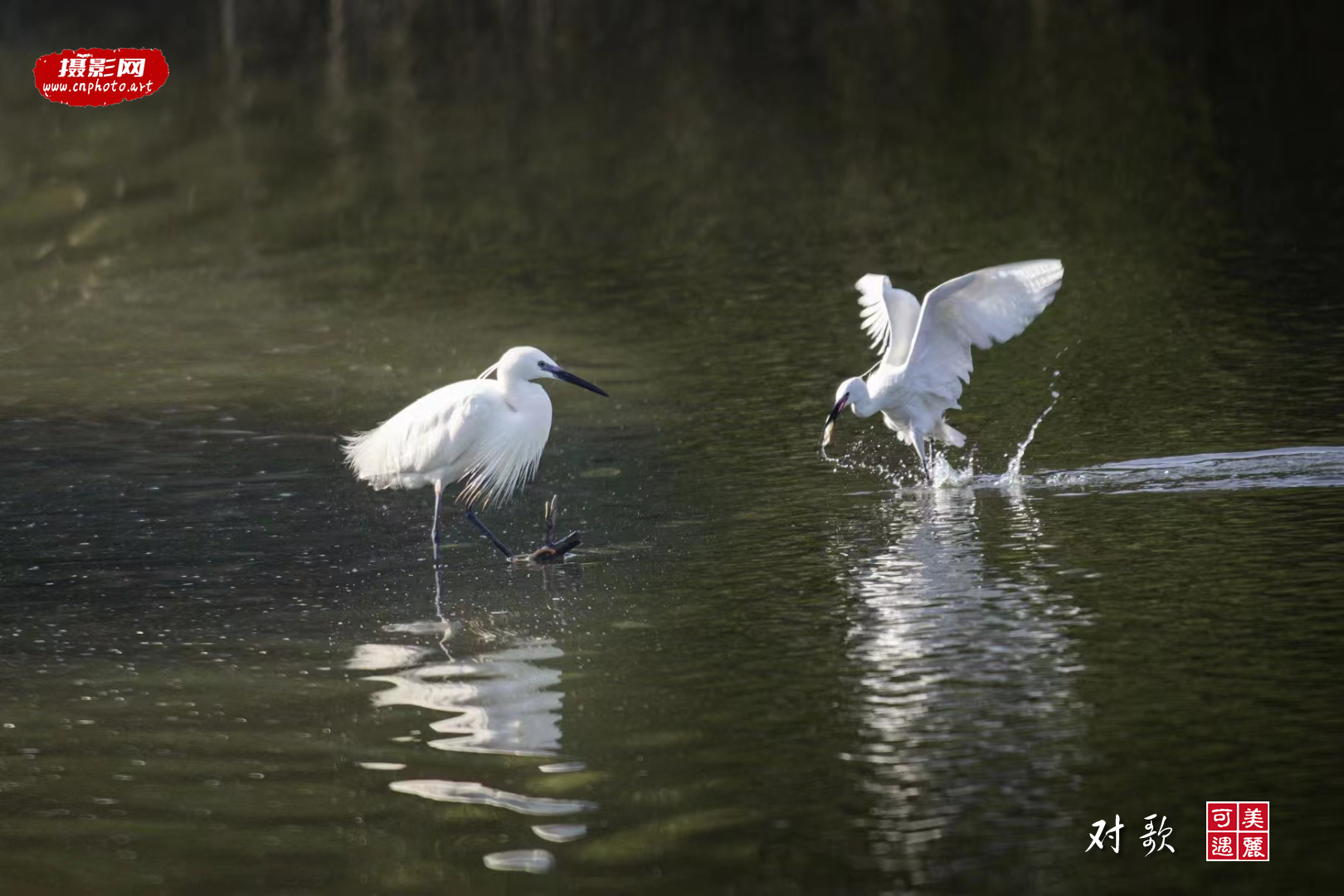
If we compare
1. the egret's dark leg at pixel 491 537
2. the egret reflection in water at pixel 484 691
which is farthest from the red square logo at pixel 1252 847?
the egret's dark leg at pixel 491 537

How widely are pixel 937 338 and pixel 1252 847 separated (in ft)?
16.5

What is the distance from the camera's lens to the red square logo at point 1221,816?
539cm

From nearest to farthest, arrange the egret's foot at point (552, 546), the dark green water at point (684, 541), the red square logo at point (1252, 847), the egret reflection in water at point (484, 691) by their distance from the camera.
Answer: the red square logo at point (1252, 847) → the dark green water at point (684, 541) → the egret reflection in water at point (484, 691) → the egret's foot at point (552, 546)

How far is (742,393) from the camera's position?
11.9m

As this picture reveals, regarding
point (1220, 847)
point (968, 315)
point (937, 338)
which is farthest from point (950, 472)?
point (1220, 847)

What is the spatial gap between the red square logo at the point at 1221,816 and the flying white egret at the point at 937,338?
4.42 meters

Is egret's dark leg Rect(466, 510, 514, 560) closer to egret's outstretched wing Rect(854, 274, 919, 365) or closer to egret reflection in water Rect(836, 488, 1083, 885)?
egret reflection in water Rect(836, 488, 1083, 885)

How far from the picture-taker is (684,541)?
8891mm

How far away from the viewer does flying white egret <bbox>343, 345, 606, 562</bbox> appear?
908 centimetres

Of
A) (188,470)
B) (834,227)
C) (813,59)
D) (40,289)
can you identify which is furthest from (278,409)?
(813,59)

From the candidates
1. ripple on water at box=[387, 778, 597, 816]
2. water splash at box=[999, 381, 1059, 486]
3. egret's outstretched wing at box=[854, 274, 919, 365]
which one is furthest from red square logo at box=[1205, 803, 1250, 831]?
egret's outstretched wing at box=[854, 274, 919, 365]

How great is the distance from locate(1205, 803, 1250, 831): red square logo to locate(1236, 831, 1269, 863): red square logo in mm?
51

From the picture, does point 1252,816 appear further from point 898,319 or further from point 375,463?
point 375,463

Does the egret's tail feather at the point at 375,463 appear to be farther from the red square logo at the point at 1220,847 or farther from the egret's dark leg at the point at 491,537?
the red square logo at the point at 1220,847
